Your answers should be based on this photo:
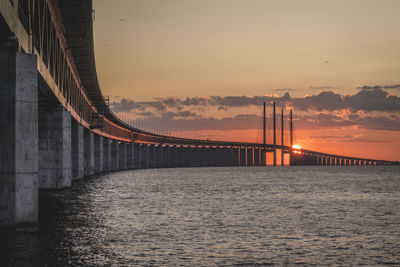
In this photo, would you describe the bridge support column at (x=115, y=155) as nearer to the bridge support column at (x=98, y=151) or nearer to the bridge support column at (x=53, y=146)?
the bridge support column at (x=98, y=151)

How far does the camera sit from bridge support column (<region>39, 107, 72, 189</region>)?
156 ft

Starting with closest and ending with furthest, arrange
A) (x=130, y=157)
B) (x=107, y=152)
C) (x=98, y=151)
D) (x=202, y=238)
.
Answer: (x=202, y=238)
(x=98, y=151)
(x=107, y=152)
(x=130, y=157)

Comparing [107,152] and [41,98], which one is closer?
[41,98]

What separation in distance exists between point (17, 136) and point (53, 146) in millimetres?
26616

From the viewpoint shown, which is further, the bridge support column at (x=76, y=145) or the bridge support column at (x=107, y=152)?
the bridge support column at (x=107, y=152)

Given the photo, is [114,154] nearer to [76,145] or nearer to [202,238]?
[76,145]

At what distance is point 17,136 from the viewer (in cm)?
2173

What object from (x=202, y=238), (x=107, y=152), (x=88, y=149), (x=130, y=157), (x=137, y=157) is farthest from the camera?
(x=137, y=157)

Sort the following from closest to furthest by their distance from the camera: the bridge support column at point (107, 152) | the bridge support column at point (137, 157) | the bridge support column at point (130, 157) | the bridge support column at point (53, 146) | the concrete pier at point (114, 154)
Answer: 1. the bridge support column at point (53, 146)
2. the bridge support column at point (107, 152)
3. the concrete pier at point (114, 154)
4. the bridge support column at point (130, 157)
5. the bridge support column at point (137, 157)

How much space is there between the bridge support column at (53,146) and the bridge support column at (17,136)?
25.4 m

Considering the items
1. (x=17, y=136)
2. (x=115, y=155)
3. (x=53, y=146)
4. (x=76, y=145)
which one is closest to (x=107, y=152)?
(x=115, y=155)

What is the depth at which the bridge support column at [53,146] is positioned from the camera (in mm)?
47406

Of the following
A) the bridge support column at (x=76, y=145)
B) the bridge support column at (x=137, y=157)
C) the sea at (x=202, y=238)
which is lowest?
the bridge support column at (x=137, y=157)

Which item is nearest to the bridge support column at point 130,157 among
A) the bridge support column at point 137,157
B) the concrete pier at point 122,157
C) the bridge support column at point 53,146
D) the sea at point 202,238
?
the concrete pier at point 122,157
